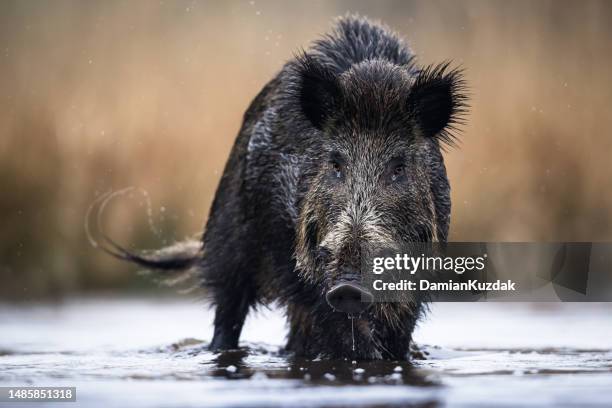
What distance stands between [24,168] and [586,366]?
10.6 metres

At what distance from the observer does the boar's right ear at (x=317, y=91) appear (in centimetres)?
796

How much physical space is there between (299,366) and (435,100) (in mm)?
1897

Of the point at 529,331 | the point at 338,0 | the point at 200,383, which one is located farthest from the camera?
the point at 338,0

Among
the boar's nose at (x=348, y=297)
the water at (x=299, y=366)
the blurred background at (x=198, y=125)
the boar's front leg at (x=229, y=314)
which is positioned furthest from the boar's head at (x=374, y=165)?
the blurred background at (x=198, y=125)

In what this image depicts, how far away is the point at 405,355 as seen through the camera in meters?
8.10

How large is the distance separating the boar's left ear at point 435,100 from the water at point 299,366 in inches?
57.9

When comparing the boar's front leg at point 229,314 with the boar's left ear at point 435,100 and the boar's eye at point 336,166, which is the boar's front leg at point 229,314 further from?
the boar's left ear at point 435,100

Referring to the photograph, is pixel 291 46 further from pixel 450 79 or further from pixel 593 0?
pixel 450 79

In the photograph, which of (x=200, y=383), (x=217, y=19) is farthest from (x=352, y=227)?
(x=217, y=19)

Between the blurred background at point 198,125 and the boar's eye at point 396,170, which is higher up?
the blurred background at point 198,125

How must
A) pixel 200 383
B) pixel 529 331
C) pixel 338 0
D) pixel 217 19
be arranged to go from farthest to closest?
pixel 338 0
pixel 217 19
pixel 529 331
pixel 200 383

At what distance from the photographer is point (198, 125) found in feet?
54.9

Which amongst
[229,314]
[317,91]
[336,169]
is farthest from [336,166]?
[229,314]

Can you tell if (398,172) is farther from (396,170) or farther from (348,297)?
(348,297)
